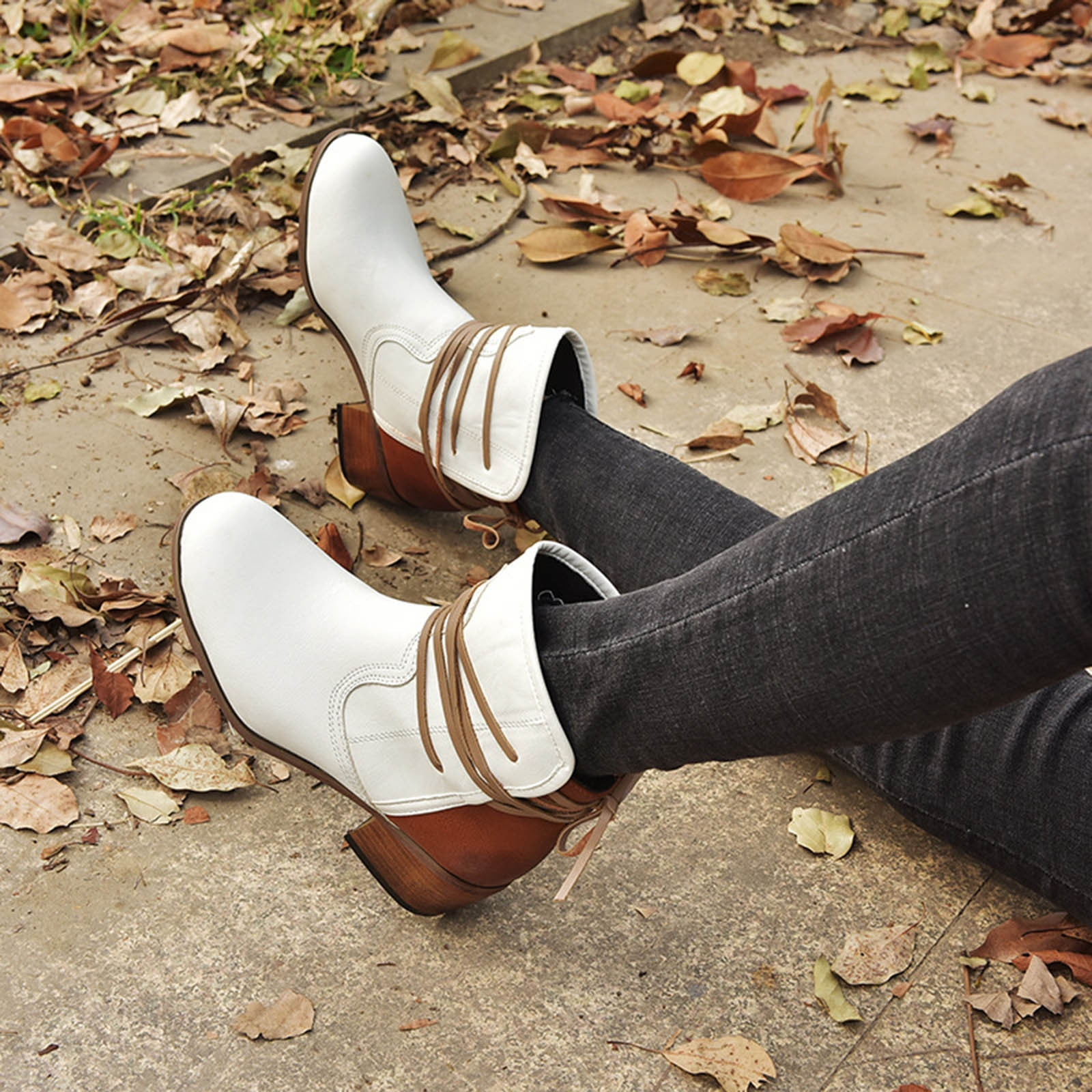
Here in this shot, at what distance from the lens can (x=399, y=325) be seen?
1.66 metres

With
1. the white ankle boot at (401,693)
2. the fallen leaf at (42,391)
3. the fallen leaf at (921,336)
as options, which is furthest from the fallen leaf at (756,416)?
the fallen leaf at (42,391)

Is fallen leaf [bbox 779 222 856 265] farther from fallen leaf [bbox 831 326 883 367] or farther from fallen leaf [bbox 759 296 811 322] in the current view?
fallen leaf [bbox 831 326 883 367]

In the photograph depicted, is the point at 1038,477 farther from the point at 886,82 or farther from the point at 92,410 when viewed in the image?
the point at 886,82

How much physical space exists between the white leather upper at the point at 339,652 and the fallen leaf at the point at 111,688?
0.22 metres

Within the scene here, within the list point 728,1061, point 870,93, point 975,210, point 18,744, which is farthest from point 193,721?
point 870,93

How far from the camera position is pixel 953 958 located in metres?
1.22

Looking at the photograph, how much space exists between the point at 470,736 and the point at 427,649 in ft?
0.35

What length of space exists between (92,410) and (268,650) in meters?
0.84

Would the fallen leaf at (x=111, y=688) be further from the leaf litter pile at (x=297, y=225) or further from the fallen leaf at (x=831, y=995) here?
the fallen leaf at (x=831, y=995)

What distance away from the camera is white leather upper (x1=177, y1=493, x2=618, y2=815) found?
1097 millimetres

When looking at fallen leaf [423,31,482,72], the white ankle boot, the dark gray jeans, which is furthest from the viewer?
fallen leaf [423,31,482,72]

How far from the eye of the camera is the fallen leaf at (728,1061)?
110 cm

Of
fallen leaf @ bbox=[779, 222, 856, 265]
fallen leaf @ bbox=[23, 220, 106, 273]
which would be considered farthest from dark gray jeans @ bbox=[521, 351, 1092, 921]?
fallen leaf @ bbox=[23, 220, 106, 273]

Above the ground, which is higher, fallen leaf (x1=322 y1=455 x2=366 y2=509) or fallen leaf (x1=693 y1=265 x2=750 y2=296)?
fallen leaf (x1=693 y1=265 x2=750 y2=296)
